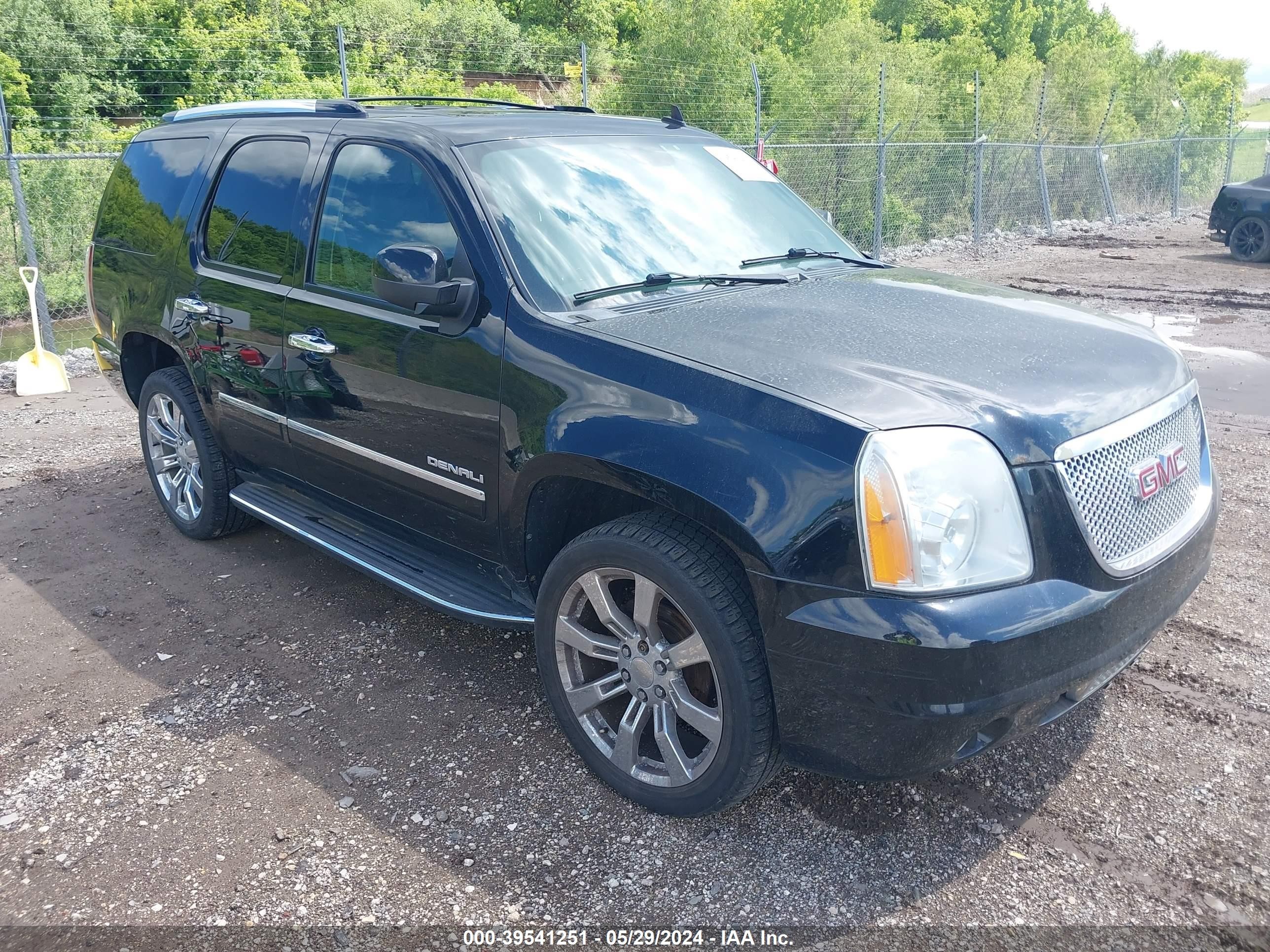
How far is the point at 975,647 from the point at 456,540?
1.90m

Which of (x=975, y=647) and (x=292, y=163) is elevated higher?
(x=292, y=163)

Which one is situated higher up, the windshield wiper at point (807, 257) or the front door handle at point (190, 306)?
the windshield wiper at point (807, 257)

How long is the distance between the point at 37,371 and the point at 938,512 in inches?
341

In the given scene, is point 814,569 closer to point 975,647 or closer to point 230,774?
point 975,647

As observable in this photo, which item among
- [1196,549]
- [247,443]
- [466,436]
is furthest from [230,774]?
[1196,549]

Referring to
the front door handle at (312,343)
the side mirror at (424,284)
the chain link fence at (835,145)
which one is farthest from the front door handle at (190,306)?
the chain link fence at (835,145)

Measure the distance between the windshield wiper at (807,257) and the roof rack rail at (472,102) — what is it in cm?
126

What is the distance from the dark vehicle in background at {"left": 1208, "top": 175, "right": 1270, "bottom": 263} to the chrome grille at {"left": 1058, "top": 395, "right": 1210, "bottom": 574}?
15283 mm

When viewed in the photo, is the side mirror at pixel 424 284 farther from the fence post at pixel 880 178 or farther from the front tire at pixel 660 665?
the fence post at pixel 880 178

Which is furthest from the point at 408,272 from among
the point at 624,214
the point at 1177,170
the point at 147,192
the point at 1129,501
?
the point at 1177,170

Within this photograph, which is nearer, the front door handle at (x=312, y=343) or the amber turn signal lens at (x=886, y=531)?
the amber turn signal lens at (x=886, y=531)

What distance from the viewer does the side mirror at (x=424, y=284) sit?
10.7 feet

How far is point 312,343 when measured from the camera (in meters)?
3.96

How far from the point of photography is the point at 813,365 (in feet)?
9.29
